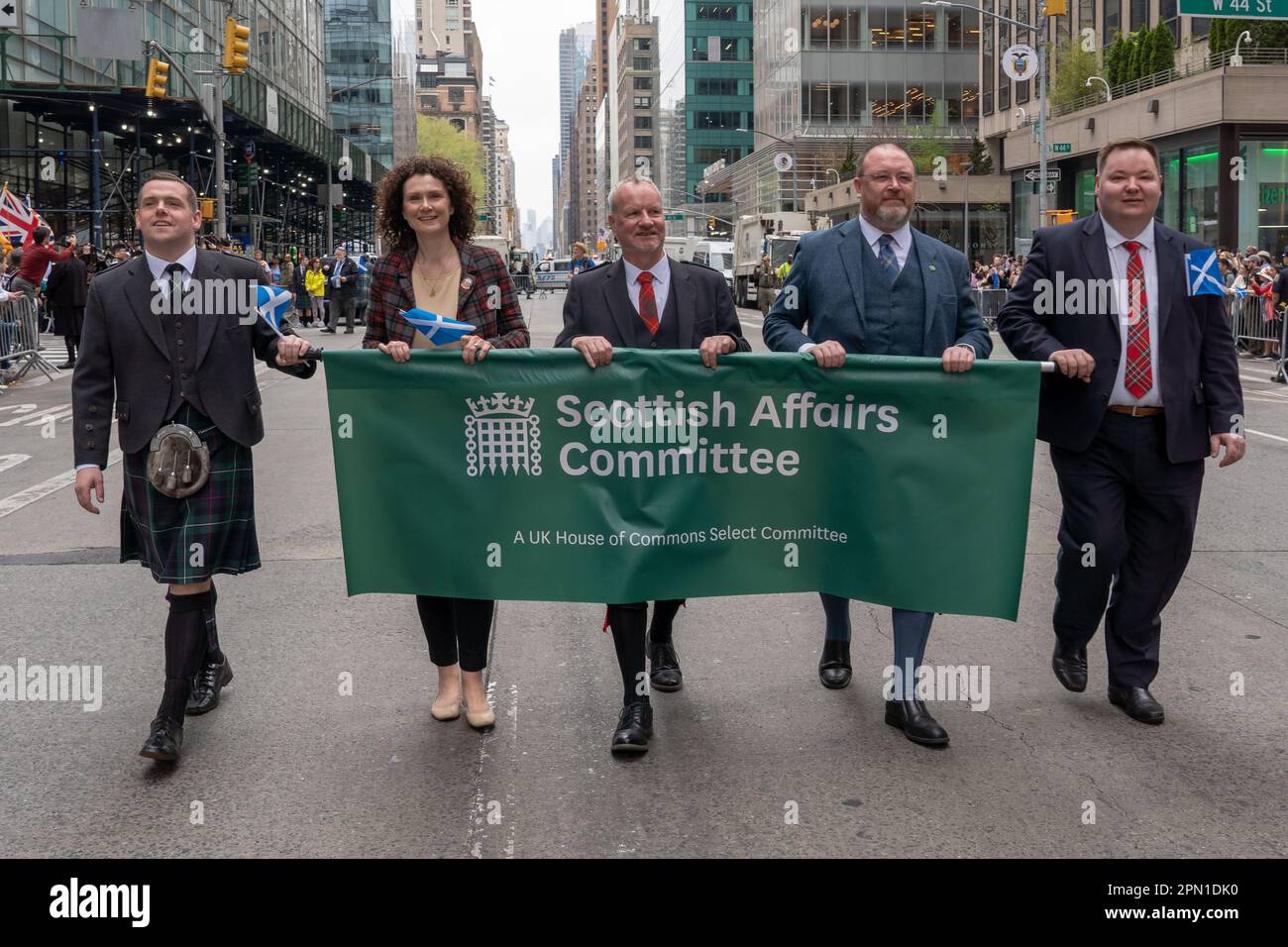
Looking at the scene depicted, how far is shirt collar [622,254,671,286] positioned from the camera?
17.1 feet

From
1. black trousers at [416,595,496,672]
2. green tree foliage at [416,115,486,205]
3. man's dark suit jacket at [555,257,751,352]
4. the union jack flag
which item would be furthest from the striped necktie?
green tree foliage at [416,115,486,205]

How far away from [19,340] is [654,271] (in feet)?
62.9

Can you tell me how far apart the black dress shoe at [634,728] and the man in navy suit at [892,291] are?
36.4 inches

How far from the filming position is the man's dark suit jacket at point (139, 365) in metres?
4.96

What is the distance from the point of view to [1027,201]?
57.8m

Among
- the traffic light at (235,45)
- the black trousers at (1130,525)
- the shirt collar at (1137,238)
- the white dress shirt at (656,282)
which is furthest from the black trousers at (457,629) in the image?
the traffic light at (235,45)

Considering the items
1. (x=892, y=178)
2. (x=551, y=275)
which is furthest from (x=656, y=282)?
(x=551, y=275)

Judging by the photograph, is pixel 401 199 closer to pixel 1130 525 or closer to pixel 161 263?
pixel 161 263

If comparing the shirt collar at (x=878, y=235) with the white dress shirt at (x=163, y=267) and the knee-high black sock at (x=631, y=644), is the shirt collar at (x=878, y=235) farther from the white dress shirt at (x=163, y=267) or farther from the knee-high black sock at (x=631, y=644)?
the white dress shirt at (x=163, y=267)

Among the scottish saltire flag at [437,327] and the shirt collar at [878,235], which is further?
the shirt collar at [878,235]

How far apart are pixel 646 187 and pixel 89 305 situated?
2065 millimetres
